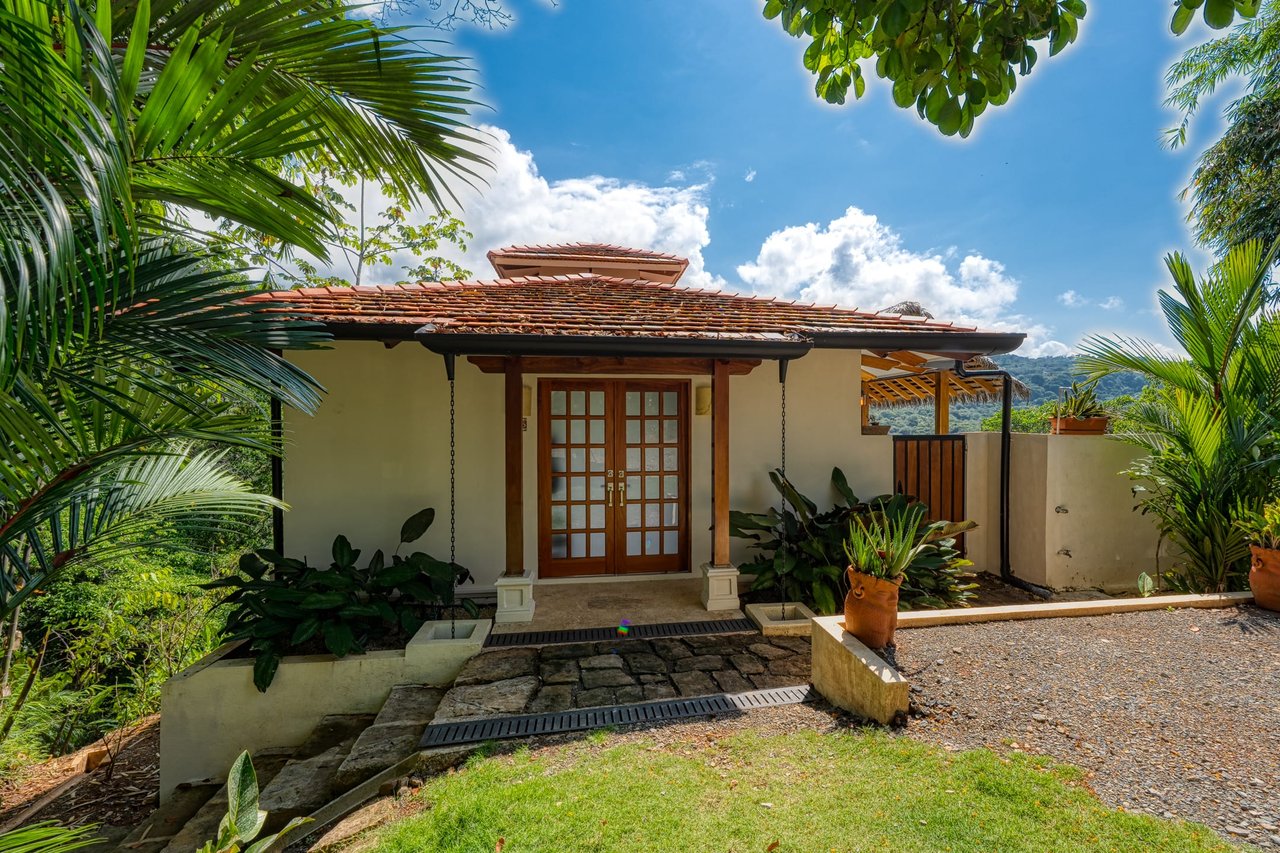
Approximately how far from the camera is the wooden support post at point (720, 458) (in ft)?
19.1

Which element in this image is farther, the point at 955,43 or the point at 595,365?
the point at 595,365

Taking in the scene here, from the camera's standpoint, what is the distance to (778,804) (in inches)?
110

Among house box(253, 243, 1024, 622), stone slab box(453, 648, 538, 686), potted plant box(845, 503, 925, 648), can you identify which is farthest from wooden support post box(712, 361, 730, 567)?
stone slab box(453, 648, 538, 686)

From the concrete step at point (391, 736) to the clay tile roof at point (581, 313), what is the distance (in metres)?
3.31

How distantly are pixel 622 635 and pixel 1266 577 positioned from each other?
6.22 meters

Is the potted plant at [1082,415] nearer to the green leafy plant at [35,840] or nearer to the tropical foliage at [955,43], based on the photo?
the tropical foliage at [955,43]

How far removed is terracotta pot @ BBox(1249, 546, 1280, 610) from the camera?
4.82 meters

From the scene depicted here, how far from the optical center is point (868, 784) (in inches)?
113

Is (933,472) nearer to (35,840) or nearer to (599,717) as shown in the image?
(599,717)

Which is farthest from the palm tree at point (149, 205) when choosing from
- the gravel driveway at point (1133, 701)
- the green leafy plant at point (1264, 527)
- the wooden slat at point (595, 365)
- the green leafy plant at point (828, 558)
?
the green leafy plant at point (1264, 527)

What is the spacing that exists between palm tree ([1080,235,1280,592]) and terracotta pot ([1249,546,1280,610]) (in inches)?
23.9

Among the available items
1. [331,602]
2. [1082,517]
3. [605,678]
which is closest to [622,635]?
[605,678]

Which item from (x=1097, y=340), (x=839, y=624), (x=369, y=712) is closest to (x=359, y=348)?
(x=369, y=712)

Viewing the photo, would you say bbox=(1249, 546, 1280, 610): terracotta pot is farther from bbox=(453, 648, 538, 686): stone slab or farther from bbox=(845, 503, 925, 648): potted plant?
bbox=(453, 648, 538, 686): stone slab
